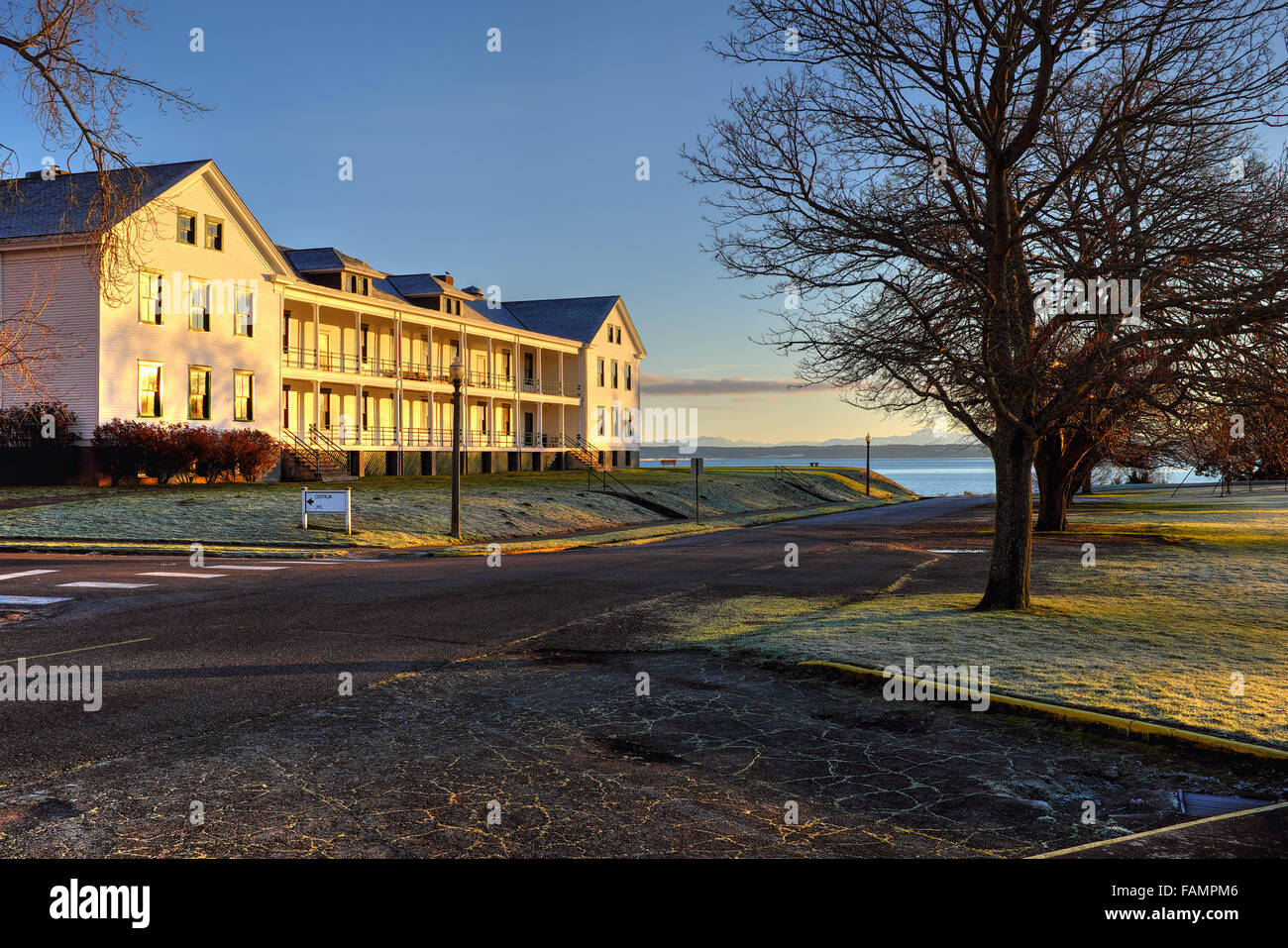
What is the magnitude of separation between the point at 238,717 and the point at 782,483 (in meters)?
58.1

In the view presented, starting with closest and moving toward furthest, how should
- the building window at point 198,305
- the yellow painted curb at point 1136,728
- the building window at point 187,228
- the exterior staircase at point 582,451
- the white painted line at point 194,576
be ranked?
the yellow painted curb at point 1136,728 → the white painted line at point 194,576 → the building window at point 187,228 → the building window at point 198,305 → the exterior staircase at point 582,451

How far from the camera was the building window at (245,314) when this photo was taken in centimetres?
3756

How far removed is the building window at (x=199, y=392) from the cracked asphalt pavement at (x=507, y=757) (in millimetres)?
25331

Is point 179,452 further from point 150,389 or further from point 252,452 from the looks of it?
point 252,452

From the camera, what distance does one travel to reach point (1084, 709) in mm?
8000

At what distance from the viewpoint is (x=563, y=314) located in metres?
64.6

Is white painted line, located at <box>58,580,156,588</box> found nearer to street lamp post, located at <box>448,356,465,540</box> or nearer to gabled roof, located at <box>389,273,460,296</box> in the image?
street lamp post, located at <box>448,356,465,540</box>

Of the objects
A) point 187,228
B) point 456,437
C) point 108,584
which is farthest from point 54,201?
point 108,584

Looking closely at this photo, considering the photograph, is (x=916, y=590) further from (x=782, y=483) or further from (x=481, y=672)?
(x=782, y=483)

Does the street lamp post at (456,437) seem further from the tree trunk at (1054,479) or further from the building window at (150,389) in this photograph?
the tree trunk at (1054,479)

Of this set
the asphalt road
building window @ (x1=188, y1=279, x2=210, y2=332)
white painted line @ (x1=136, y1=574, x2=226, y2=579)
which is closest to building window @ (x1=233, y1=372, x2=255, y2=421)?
building window @ (x1=188, y1=279, x2=210, y2=332)

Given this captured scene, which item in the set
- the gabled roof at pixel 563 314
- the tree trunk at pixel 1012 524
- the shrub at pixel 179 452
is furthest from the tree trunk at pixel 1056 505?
the gabled roof at pixel 563 314

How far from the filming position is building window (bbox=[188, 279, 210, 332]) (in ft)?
116

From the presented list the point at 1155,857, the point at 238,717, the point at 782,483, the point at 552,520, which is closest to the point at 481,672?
the point at 238,717
